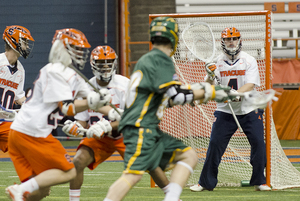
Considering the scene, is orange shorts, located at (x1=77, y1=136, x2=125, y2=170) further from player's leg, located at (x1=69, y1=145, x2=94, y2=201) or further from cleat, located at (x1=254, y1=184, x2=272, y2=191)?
cleat, located at (x1=254, y1=184, x2=272, y2=191)

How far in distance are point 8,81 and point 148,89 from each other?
2.78 metres

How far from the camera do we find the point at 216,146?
16.6ft

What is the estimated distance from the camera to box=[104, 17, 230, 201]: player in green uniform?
116 inches

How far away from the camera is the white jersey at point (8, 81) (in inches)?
205

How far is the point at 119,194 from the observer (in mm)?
2885

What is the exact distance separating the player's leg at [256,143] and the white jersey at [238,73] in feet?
0.32

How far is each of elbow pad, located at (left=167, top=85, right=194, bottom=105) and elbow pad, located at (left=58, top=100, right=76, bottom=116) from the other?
74 centimetres

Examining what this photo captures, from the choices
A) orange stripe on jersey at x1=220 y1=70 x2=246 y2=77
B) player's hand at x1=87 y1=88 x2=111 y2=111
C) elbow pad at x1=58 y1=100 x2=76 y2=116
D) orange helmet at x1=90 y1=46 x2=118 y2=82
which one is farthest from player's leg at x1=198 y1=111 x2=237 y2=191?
elbow pad at x1=58 y1=100 x2=76 y2=116

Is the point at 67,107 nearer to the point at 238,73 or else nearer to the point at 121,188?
the point at 121,188

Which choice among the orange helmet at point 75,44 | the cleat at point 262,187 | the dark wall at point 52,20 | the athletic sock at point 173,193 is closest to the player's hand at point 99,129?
the orange helmet at point 75,44

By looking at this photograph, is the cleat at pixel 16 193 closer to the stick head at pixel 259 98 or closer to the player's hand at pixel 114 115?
the player's hand at pixel 114 115

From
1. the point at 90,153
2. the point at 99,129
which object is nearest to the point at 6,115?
the point at 90,153

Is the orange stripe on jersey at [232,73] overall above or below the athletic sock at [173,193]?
above

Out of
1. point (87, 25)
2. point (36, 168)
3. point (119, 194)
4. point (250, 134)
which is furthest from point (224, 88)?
point (87, 25)
